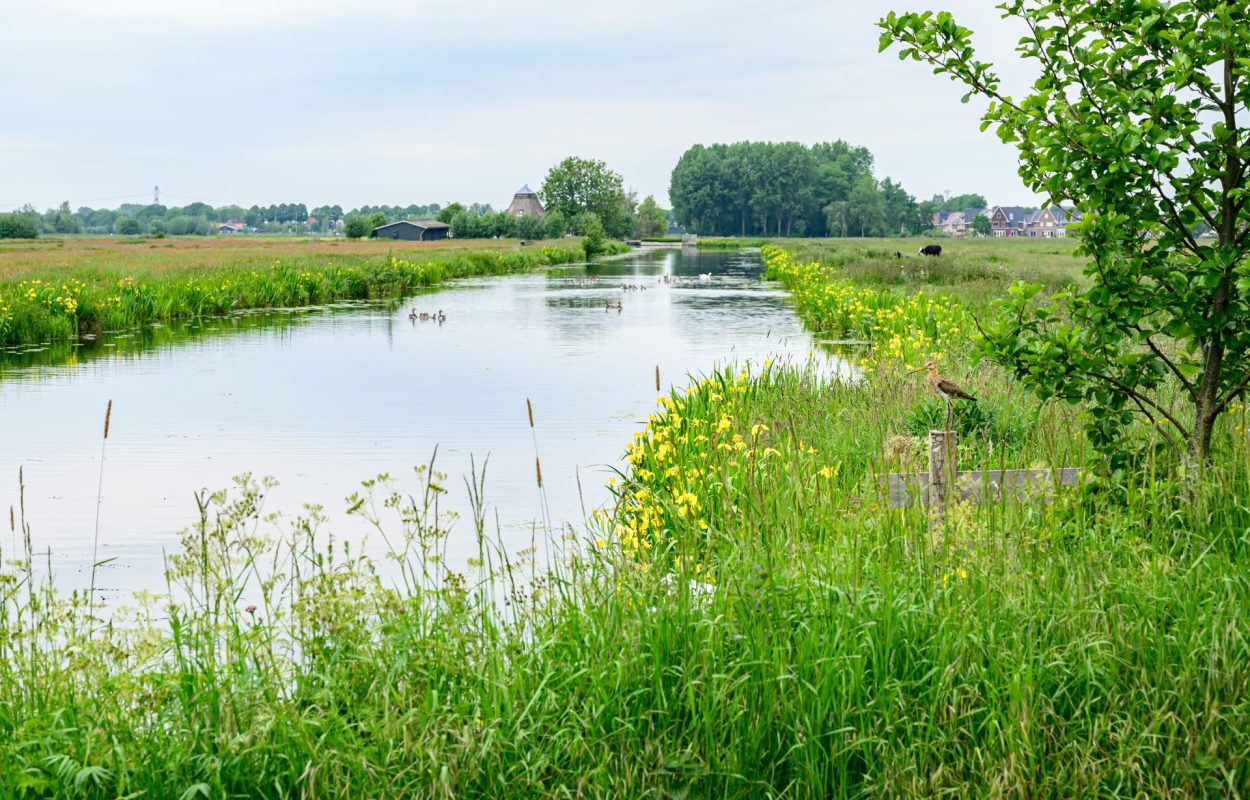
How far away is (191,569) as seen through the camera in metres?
4.28

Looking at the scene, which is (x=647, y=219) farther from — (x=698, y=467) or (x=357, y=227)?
(x=698, y=467)

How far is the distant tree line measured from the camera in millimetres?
157000

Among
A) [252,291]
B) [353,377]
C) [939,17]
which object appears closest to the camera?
[939,17]

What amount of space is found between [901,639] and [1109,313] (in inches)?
86.7

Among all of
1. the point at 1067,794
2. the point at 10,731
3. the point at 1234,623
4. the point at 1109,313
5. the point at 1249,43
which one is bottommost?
the point at 1067,794

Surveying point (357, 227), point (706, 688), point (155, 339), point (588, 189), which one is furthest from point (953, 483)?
point (588, 189)

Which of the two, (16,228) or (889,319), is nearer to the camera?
(889,319)

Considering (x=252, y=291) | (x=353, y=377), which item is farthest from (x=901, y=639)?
(x=252, y=291)

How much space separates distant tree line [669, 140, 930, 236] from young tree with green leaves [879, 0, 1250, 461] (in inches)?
6008

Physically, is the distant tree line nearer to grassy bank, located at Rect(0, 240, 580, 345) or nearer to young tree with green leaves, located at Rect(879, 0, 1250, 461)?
grassy bank, located at Rect(0, 240, 580, 345)

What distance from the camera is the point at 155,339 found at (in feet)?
74.7

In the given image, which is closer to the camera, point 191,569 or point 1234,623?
point 1234,623

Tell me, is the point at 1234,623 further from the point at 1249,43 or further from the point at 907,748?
the point at 1249,43

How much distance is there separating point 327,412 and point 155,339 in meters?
10.0
